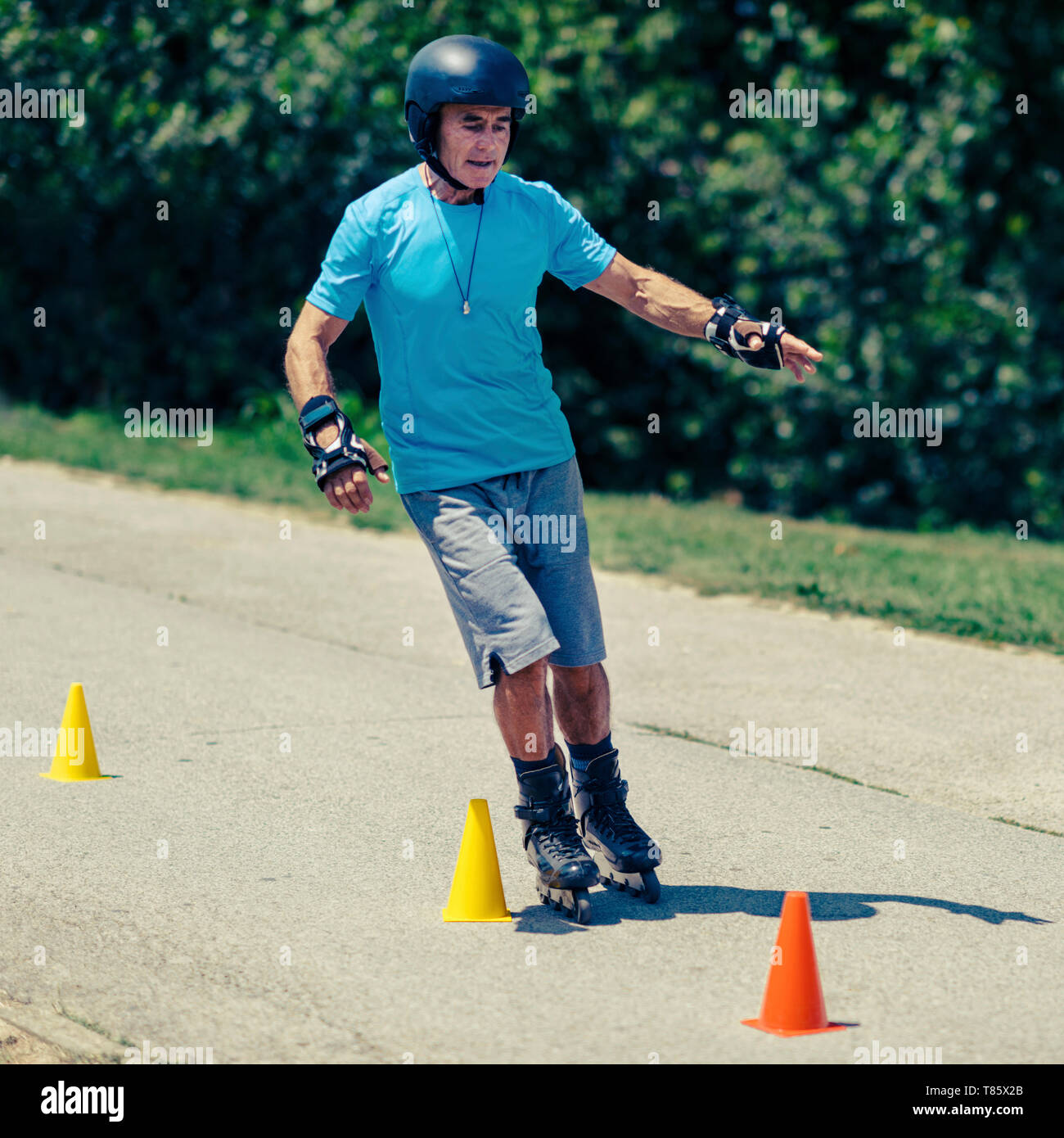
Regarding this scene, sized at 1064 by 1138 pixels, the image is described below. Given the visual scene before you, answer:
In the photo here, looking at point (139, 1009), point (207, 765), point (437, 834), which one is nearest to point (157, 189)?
point (207, 765)

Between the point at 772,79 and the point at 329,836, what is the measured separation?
12319 millimetres

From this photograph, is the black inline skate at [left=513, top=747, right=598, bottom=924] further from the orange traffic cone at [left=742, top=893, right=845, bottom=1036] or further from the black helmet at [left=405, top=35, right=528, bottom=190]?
the black helmet at [left=405, top=35, right=528, bottom=190]

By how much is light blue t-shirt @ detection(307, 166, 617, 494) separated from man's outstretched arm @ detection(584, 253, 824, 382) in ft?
0.99

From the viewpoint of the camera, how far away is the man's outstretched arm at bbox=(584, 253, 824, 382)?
16.9ft

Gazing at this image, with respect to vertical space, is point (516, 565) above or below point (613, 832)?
above

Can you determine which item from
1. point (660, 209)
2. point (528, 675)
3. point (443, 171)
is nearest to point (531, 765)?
point (528, 675)

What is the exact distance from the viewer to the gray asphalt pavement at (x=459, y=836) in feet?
13.6

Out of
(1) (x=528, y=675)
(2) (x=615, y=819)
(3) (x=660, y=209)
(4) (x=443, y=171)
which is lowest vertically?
(2) (x=615, y=819)

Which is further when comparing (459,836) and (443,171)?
(459,836)

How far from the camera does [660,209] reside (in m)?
16.2

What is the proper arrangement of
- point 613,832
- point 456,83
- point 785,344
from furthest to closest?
1. point 613,832
2. point 785,344
3. point 456,83

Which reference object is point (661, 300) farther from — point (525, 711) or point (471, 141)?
point (525, 711)

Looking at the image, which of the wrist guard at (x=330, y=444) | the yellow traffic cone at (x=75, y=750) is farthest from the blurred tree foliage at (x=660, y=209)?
the wrist guard at (x=330, y=444)

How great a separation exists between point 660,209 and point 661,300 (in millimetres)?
11330
